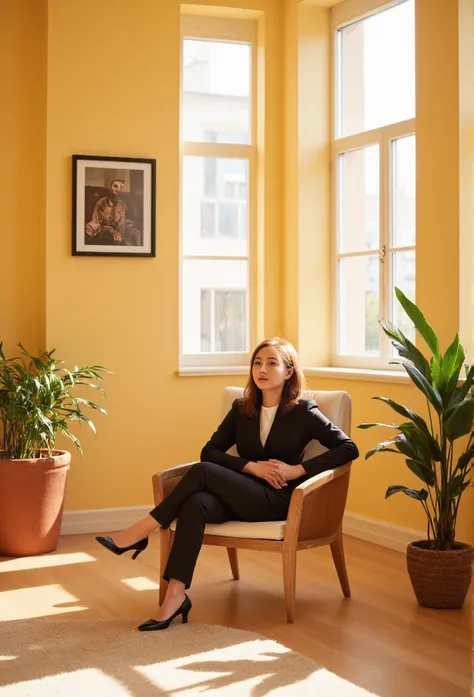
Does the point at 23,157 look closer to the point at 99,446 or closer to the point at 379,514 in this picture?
the point at 99,446

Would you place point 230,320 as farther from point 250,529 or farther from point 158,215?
point 250,529

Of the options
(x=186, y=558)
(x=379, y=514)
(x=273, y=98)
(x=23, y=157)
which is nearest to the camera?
(x=186, y=558)

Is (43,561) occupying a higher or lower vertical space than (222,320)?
lower

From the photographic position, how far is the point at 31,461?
15.0 ft

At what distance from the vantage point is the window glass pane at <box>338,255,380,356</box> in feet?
16.7

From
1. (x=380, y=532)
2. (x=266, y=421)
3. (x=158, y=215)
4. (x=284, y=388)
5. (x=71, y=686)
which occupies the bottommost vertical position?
(x=71, y=686)

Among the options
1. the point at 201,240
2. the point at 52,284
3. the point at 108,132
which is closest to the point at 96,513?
the point at 52,284

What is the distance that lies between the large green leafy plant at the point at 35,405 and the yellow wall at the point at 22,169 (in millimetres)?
337

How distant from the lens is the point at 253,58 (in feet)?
18.3

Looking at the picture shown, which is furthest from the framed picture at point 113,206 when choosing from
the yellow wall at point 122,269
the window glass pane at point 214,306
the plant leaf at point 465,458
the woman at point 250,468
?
the plant leaf at point 465,458

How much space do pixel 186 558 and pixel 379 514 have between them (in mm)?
1711

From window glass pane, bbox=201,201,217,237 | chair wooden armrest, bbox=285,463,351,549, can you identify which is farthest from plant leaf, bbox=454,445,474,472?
window glass pane, bbox=201,201,217,237

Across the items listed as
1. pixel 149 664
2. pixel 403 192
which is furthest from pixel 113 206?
pixel 149 664

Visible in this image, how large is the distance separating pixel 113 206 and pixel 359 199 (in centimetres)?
139
